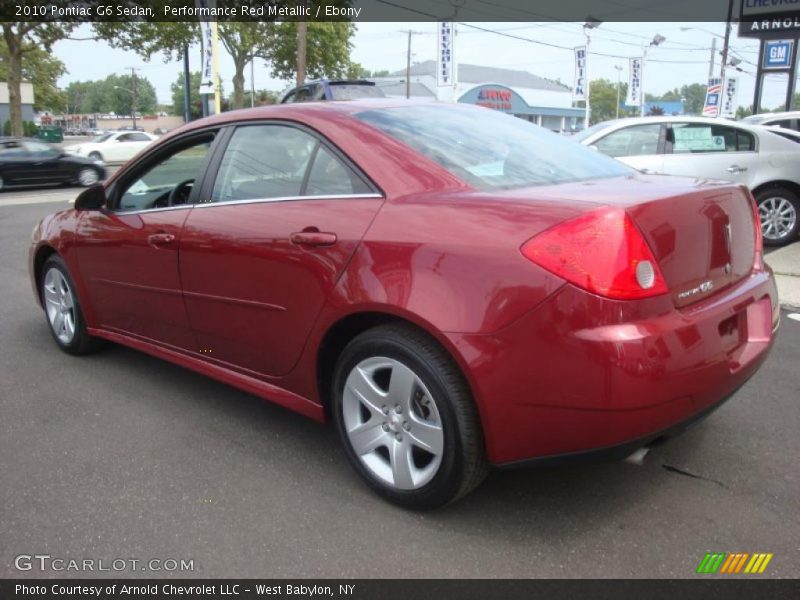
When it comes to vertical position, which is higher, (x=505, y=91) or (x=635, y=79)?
(x=505, y=91)

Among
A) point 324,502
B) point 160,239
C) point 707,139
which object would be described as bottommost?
point 324,502

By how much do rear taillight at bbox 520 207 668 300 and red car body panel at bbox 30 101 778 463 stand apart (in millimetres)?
33

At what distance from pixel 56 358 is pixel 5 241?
594cm

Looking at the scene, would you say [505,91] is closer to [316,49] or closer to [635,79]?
[316,49]

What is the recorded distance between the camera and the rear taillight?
2088 mm

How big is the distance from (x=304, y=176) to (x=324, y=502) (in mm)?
1353

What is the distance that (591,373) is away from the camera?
2.07m

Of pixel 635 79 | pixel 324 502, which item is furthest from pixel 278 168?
pixel 635 79

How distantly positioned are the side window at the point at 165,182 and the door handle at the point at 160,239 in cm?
21

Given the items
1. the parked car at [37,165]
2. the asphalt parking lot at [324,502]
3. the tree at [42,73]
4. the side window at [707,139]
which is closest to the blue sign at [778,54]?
the side window at [707,139]

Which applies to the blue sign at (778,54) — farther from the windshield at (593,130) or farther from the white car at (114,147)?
the white car at (114,147)

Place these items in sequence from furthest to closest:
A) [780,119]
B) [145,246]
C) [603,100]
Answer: [603,100], [780,119], [145,246]
